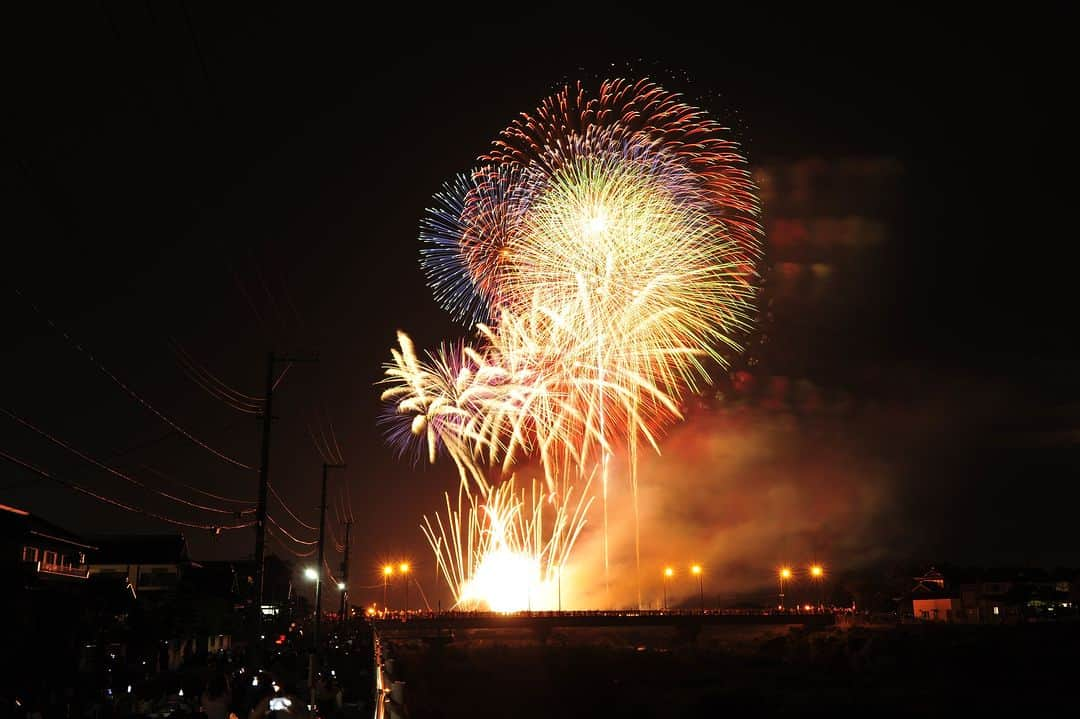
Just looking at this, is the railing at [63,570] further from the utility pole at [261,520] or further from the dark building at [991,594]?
the dark building at [991,594]

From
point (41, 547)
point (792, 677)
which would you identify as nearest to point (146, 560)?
point (41, 547)

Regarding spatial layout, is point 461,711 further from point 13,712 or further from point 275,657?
point 13,712

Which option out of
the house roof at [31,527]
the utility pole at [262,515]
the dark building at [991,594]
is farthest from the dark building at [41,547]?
the dark building at [991,594]

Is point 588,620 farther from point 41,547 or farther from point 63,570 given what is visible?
point 41,547

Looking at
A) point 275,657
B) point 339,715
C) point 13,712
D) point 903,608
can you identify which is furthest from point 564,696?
point 903,608

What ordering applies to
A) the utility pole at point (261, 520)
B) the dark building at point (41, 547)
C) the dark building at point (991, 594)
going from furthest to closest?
the dark building at point (991, 594)
the dark building at point (41, 547)
the utility pole at point (261, 520)
